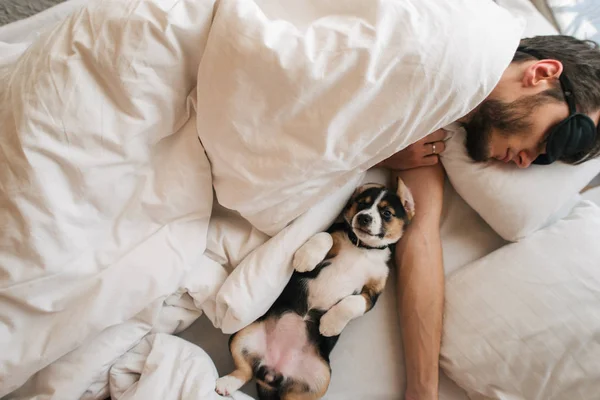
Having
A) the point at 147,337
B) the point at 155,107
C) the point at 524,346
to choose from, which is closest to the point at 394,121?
the point at 155,107

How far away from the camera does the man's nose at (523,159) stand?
0.98 m

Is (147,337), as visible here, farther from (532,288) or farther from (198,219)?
(532,288)

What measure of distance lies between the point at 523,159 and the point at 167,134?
0.80m

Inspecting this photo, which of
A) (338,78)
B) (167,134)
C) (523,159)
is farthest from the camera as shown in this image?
(523,159)

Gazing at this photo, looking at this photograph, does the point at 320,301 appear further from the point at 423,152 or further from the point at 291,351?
the point at 423,152

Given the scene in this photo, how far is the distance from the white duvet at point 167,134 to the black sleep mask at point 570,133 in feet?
0.73

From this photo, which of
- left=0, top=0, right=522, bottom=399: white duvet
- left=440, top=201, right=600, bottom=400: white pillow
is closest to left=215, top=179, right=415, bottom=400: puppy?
left=0, top=0, right=522, bottom=399: white duvet

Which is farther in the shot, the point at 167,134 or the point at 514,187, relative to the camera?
the point at 514,187

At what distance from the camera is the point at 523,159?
99cm

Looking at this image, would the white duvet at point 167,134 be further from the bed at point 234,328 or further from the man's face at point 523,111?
the man's face at point 523,111

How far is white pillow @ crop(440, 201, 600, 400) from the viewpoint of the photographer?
0.92 metres

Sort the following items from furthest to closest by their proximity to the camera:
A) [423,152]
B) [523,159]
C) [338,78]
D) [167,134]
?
1. [423,152]
2. [523,159]
3. [167,134]
4. [338,78]

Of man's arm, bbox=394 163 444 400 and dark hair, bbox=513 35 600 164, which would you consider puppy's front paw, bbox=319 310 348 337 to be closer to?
man's arm, bbox=394 163 444 400

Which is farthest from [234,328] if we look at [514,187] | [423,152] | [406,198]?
[514,187]
